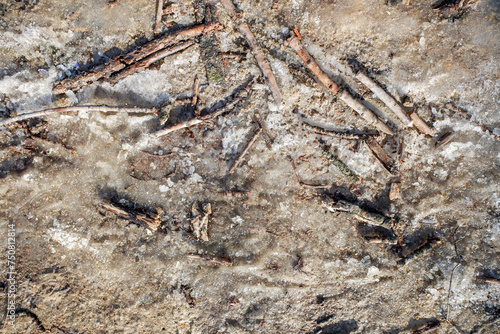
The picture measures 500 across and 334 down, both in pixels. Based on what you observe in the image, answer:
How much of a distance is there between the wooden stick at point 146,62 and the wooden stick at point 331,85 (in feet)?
6.42

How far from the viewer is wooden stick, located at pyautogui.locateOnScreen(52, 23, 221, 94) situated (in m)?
4.70

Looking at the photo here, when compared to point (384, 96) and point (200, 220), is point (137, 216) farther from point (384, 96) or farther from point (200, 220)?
point (384, 96)

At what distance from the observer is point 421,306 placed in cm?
512

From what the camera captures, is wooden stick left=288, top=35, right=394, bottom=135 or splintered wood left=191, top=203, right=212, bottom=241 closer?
wooden stick left=288, top=35, right=394, bottom=135

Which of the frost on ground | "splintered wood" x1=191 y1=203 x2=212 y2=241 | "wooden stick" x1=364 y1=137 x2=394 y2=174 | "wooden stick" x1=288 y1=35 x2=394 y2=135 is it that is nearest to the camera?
"wooden stick" x1=288 y1=35 x2=394 y2=135

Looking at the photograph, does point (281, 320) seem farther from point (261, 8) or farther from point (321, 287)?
point (261, 8)

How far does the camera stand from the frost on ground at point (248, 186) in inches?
187

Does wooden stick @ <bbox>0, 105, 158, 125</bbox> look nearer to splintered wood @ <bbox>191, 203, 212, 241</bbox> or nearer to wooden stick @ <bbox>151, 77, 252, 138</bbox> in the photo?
wooden stick @ <bbox>151, 77, 252, 138</bbox>

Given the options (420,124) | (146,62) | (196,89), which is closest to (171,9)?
(146,62)

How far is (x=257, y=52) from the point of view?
4.69 m

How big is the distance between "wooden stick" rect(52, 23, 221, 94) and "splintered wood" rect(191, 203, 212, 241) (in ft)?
9.83

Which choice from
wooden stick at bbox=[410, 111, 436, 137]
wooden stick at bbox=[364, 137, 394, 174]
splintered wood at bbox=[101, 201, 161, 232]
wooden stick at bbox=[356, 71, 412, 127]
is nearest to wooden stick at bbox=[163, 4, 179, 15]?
wooden stick at bbox=[356, 71, 412, 127]

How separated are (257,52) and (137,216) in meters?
3.85

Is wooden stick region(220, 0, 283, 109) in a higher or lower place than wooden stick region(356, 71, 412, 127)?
higher
